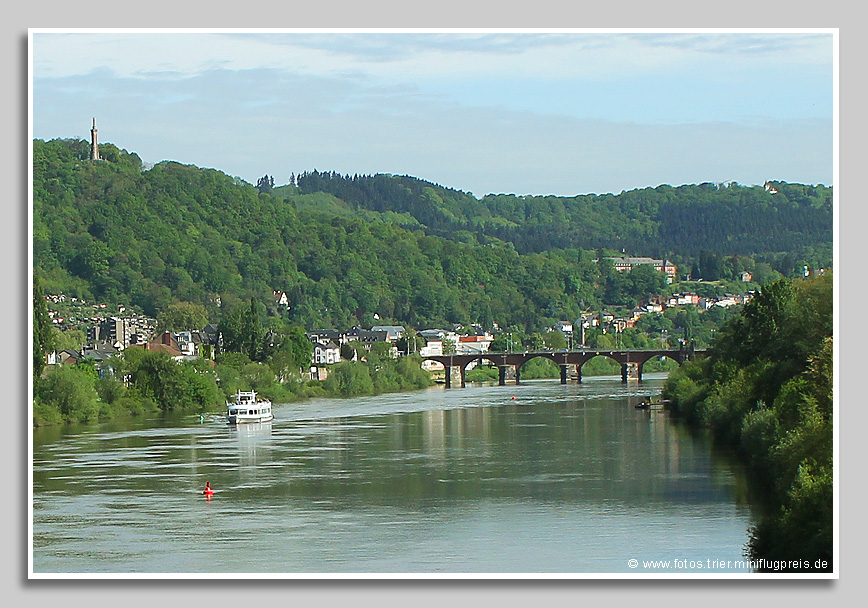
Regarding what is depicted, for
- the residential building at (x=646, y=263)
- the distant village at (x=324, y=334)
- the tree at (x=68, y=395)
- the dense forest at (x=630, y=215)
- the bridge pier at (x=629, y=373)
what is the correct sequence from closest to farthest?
1. the dense forest at (x=630, y=215)
2. the tree at (x=68, y=395)
3. the distant village at (x=324, y=334)
4. the bridge pier at (x=629, y=373)
5. the residential building at (x=646, y=263)

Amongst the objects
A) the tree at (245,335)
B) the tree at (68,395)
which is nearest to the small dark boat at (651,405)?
→ the tree at (68,395)

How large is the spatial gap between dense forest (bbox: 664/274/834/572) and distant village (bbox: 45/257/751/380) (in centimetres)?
715

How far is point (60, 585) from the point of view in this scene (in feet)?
23.0

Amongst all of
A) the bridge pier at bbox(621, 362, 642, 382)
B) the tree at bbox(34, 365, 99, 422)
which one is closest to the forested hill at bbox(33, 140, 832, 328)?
the tree at bbox(34, 365, 99, 422)

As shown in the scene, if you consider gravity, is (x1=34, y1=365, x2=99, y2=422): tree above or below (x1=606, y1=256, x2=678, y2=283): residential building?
below

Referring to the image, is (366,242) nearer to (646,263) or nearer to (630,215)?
(646,263)

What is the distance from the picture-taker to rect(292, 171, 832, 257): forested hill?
16375mm

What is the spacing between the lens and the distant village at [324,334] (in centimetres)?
3027

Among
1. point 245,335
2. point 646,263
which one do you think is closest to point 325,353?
point 245,335

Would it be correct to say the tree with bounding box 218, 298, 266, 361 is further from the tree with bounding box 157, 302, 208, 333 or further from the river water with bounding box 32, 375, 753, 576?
the river water with bounding box 32, 375, 753, 576

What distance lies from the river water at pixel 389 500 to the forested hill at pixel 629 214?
9.30ft

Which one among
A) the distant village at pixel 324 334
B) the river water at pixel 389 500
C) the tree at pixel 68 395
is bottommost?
the river water at pixel 389 500

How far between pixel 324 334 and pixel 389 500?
32460 mm

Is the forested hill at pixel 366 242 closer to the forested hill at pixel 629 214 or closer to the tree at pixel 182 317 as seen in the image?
the forested hill at pixel 629 214
